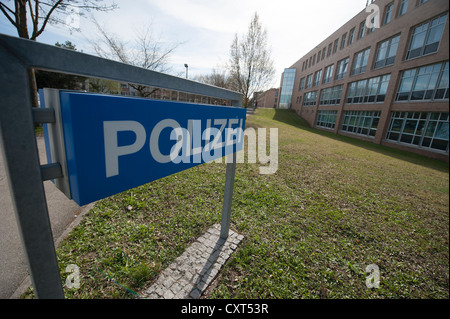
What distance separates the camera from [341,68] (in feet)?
81.6

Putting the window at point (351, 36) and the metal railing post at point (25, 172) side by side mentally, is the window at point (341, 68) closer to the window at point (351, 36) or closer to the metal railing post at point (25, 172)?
the window at point (351, 36)

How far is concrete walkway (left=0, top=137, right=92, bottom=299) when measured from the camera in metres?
2.22

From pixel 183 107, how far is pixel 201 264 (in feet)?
6.96

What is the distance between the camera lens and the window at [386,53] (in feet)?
47.9

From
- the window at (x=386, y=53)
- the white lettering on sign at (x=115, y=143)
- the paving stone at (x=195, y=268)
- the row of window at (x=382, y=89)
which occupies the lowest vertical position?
the paving stone at (x=195, y=268)

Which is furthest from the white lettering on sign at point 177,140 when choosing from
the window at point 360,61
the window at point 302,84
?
the window at point 302,84

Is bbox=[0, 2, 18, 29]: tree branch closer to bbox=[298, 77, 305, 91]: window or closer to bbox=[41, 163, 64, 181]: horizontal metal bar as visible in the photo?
bbox=[41, 163, 64, 181]: horizontal metal bar

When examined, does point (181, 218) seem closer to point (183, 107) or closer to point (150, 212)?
point (150, 212)

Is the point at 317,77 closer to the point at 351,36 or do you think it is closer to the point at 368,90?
the point at 351,36

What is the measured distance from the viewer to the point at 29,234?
39.2 inches

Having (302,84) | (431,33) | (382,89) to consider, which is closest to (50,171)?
(431,33)

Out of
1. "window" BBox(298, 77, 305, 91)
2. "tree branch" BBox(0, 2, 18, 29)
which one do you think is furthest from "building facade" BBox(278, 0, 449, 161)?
"tree branch" BBox(0, 2, 18, 29)

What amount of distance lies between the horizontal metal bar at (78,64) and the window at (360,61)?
24.3 meters

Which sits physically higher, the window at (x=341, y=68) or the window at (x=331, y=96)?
the window at (x=341, y=68)
